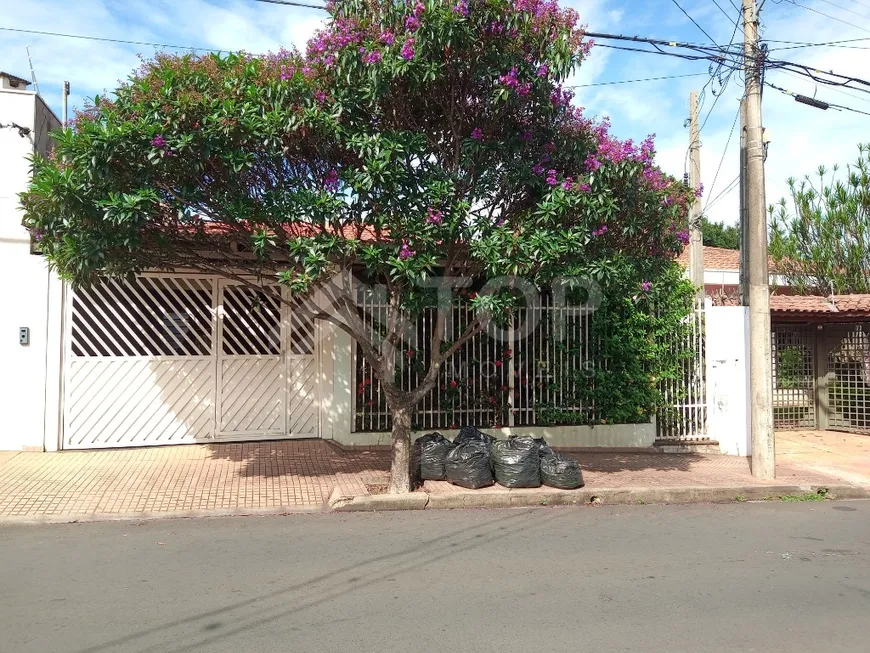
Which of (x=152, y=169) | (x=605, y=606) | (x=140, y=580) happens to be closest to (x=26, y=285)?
(x=152, y=169)

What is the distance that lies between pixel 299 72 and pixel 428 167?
1.53m

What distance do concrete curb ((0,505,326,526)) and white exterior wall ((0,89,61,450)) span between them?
314 centimetres

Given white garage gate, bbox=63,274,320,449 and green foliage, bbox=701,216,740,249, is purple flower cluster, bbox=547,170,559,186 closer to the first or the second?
white garage gate, bbox=63,274,320,449

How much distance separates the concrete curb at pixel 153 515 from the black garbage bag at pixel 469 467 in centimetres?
155

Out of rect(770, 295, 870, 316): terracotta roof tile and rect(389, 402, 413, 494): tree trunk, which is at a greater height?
rect(770, 295, 870, 316): terracotta roof tile

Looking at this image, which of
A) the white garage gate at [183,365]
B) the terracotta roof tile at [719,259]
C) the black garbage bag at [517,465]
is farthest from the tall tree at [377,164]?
the terracotta roof tile at [719,259]

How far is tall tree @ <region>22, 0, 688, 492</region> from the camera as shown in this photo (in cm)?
595

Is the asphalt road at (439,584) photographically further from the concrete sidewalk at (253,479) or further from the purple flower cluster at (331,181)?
the purple flower cluster at (331,181)

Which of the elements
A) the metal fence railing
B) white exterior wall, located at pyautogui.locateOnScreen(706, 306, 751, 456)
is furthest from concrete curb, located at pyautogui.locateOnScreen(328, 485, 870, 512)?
the metal fence railing

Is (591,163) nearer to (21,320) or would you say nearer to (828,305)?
(828,305)

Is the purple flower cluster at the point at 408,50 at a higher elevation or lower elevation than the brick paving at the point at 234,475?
higher

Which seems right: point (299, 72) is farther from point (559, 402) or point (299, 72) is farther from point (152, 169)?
point (559, 402)

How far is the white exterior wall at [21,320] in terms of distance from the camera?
8.84 metres

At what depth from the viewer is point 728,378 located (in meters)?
10.4
